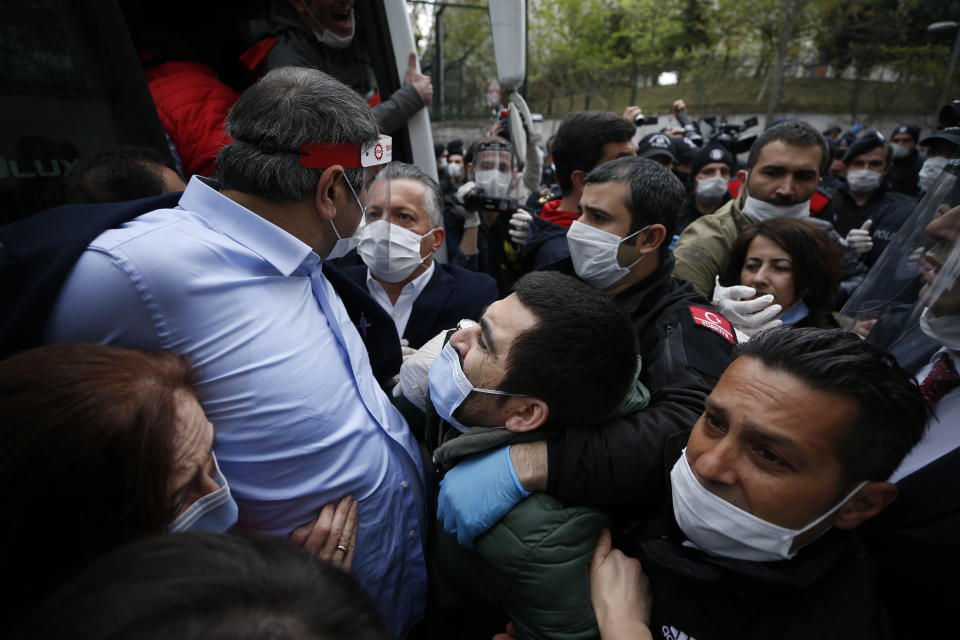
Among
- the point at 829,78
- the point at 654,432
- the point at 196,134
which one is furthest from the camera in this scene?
the point at 829,78

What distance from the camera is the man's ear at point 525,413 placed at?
1.41 m

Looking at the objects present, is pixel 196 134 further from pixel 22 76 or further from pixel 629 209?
pixel 629 209

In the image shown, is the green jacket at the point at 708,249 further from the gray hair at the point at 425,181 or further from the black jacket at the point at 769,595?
the black jacket at the point at 769,595

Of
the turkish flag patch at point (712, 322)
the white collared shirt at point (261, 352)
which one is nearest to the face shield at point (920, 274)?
the turkish flag patch at point (712, 322)

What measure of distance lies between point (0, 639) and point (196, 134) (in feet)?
8.18

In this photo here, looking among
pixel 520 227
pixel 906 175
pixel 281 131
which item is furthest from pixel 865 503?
pixel 906 175

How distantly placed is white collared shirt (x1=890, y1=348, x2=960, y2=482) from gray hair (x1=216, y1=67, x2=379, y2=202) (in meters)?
1.89

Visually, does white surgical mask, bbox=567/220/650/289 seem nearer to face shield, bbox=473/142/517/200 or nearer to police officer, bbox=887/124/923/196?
face shield, bbox=473/142/517/200

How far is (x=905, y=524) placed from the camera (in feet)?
3.76

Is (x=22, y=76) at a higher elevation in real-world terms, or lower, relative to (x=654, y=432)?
higher

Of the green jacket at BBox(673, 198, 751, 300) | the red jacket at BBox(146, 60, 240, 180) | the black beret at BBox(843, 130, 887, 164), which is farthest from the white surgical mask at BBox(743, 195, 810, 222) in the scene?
the red jacket at BBox(146, 60, 240, 180)

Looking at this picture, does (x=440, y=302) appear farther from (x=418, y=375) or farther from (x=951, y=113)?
(x=951, y=113)

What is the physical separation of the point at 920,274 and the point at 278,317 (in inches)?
86.6

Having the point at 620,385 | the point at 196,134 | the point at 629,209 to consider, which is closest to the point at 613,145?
the point at 629,209
